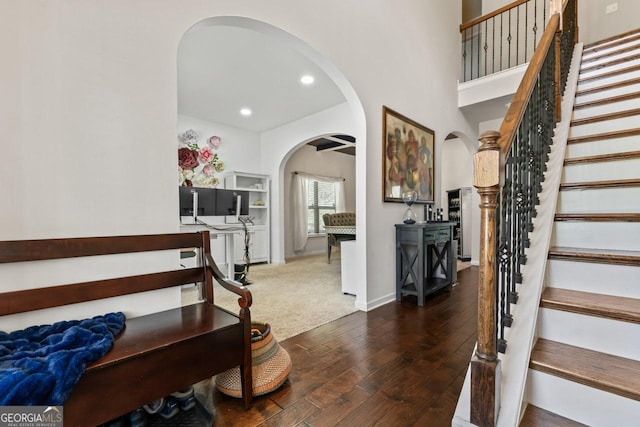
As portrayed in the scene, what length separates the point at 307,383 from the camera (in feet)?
5.36

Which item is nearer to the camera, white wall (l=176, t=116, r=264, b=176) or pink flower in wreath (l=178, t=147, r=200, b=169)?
pink flower in wreath (l=178, t=147, r=200, b=169)

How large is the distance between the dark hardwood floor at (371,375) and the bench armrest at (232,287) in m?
0.56

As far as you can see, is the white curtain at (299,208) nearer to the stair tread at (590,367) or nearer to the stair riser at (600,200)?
the stair riser at (600,200)

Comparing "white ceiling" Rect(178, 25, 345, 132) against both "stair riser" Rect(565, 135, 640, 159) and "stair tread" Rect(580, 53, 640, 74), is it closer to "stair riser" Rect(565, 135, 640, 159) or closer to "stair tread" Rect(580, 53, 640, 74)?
"stair riser" Rect(565, 135, 640, 159)

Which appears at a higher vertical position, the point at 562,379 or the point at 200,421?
the point at 562,379

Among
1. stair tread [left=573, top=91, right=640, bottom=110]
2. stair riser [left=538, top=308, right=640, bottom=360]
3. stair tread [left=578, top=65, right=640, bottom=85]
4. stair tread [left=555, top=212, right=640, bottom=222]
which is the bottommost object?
stair riser [left=538, top=308, right=640, bottom=360]

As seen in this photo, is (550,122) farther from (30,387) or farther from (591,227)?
(30,387)

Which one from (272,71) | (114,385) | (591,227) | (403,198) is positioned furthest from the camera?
(272,71)

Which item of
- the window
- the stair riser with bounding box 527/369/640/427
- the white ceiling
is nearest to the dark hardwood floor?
the stair riser with bounding box 527/369/640/427

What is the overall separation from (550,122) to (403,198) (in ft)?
4.95

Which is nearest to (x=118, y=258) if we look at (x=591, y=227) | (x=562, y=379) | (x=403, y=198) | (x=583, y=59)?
(x=562, y=379)

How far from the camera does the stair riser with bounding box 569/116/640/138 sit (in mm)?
1967

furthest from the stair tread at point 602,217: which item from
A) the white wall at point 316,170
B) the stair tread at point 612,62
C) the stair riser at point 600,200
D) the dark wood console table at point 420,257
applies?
the white wall at point 316,170

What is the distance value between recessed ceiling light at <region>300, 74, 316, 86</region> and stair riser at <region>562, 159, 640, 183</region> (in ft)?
9.77
